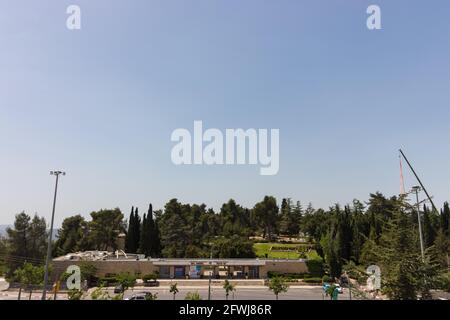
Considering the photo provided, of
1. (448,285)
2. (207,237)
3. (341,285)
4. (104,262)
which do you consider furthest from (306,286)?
(207,237)

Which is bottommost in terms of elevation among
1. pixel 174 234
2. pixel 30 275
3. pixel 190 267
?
pixel 30 275

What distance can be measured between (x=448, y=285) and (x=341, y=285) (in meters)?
30.9

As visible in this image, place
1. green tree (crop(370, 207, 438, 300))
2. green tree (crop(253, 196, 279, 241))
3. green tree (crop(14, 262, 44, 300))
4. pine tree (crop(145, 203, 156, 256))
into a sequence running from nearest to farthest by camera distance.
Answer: green tree (crop(370, 207, 438, 300)) < green tree (crop(14, 262, 44, 300)) < pine tree (crop(145, 203, 156, 256)) < green tree (crop(253, 196, 279, 241))

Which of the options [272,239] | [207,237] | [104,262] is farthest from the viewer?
[272,239]

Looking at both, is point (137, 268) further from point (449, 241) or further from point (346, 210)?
point (449, 241)

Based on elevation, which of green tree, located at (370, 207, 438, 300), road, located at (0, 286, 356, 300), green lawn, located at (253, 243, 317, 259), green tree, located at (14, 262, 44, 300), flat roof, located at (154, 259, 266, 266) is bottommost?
road, located at (0, 286, 356, 300)

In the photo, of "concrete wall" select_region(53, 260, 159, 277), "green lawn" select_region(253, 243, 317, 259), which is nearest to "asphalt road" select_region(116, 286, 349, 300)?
"concrete wall" select_region(53, 260, 159, 277)

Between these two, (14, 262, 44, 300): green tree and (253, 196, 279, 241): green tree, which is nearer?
(14, 262, 44, 300): green tree

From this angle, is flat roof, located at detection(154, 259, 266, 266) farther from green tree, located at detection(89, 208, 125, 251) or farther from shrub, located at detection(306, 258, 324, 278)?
green tree, located at detection(89, 208, 125, 251)

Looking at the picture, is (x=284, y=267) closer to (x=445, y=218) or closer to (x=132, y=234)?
(x=132, y=234)

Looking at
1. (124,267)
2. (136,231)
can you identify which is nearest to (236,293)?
(124,267)
